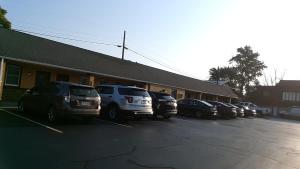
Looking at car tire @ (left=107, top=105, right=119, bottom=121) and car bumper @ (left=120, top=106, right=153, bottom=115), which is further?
car tire @ (left=107, top=105, right=119, bottom=121)

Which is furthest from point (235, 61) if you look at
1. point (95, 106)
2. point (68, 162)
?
point (68, 162)

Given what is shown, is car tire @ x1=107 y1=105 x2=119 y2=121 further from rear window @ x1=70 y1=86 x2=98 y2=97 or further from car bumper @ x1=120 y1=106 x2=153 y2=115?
rear window @ x1=70 y1=86 x2=98 y2=97

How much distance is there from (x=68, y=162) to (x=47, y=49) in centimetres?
1838

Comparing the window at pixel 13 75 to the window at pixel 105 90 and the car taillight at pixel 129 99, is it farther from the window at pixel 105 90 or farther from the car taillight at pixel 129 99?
the car taillight at pixel 129 99

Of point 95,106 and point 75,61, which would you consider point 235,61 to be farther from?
point 95,106

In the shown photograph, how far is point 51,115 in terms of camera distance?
1270cm

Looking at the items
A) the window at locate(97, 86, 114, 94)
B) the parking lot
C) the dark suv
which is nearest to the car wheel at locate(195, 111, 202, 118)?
the window at locate(97, 86, 114, 94)

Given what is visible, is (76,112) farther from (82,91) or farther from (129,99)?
(129,99)

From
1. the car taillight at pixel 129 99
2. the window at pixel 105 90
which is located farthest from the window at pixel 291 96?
the car taillight at pixel 129 99

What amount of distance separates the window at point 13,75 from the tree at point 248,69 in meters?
75.3

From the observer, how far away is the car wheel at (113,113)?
15.4 m

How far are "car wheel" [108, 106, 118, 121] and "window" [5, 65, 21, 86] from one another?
911 centimetres

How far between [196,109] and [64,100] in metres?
15.1

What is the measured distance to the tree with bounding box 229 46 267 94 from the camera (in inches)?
3553
